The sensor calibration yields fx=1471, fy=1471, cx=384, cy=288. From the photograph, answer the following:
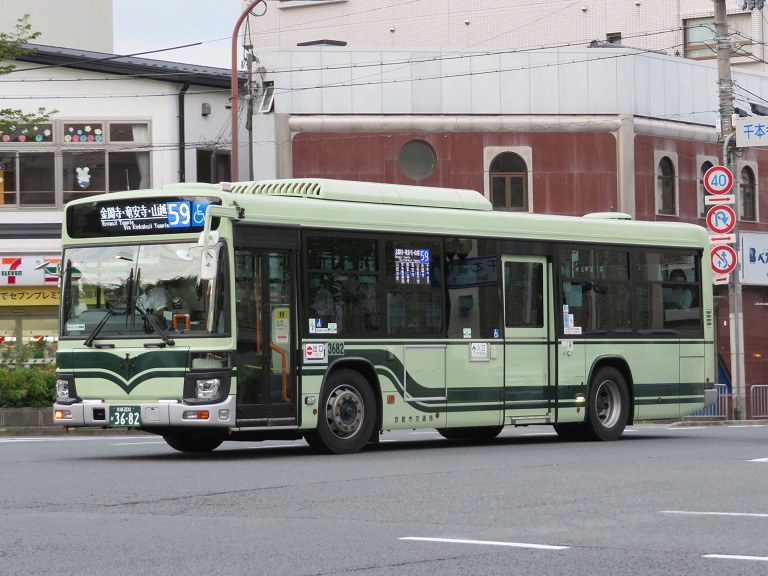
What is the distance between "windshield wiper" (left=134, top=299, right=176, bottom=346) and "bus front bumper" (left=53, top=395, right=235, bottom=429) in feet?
2.23

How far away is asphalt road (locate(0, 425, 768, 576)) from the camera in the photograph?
8.57m

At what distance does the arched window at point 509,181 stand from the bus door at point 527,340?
22.1 meters

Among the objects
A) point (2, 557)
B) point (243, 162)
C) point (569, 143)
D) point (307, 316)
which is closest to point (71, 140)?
point (243, 162)

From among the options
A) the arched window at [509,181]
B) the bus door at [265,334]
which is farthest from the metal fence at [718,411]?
the bus door at [265,334]

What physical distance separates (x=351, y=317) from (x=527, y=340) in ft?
10.6

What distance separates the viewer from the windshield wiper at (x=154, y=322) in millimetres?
16422

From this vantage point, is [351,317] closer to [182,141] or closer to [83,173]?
[182,141]

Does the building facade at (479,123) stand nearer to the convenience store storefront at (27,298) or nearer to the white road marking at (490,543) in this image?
the convenience store storefront at (27,298)

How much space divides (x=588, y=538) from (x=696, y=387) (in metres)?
13.2

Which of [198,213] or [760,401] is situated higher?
[198,213]

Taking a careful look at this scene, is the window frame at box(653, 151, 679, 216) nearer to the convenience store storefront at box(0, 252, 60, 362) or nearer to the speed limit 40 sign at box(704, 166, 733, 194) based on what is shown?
the speed limit 40 sign at box(704, 166, 733, 194)

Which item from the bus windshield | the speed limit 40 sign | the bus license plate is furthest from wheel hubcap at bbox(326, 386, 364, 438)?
the speed limit 40 sign

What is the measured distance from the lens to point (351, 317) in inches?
702

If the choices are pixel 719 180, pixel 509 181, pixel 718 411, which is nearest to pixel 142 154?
pixel 509 181
